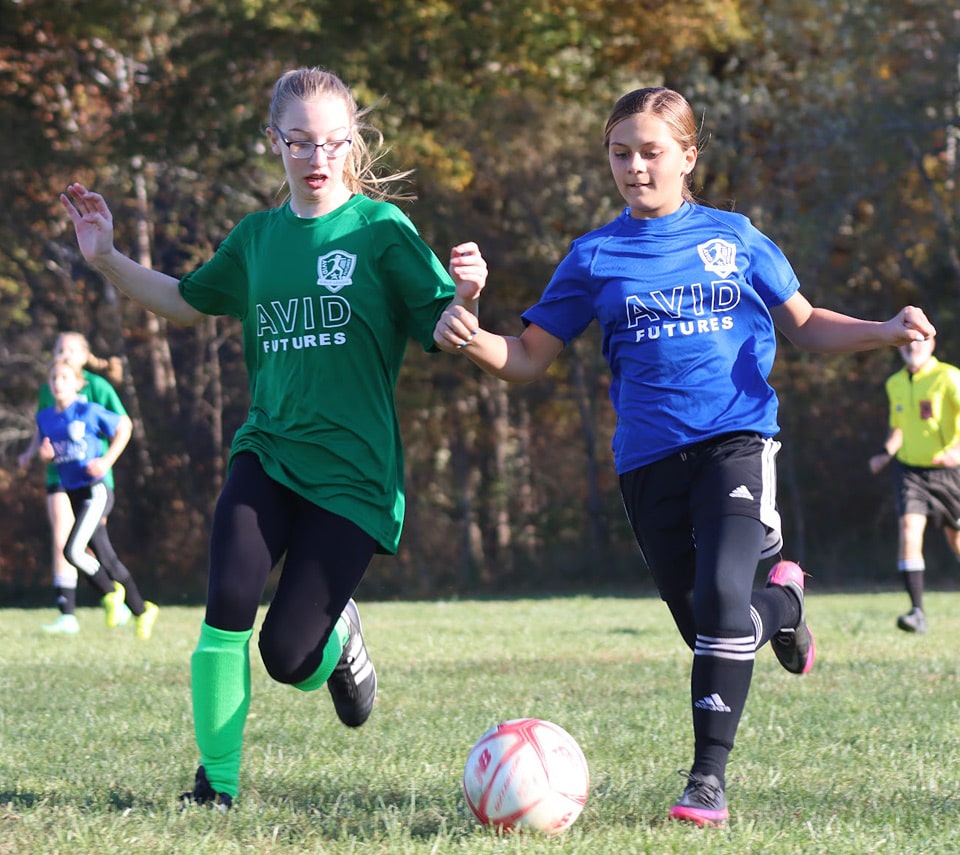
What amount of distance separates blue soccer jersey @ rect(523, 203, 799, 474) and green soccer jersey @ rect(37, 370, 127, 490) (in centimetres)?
753

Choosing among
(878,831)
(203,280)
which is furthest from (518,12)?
(878,831)

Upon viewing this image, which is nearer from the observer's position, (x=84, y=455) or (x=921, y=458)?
(x=921, y=458)

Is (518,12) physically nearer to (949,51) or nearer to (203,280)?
(949,51)

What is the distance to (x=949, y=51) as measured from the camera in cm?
2058

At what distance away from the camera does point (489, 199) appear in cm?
2325

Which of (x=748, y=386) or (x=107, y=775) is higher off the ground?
(x=748, y=386)

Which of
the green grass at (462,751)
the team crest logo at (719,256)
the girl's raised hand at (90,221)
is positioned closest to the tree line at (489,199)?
the green grass at (462,751)

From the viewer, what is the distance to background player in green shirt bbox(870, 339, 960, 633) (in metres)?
10.8

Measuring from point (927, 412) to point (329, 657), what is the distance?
7.22 meters

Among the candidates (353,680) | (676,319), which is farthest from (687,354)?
(353,680)

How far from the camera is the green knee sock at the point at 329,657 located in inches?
185

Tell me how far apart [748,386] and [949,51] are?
707 inches

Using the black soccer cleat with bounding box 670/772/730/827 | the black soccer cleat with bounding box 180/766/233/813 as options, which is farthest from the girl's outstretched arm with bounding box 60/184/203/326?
the black soccer cleat with bounding box 670/772/730/827

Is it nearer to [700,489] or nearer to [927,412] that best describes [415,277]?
[700,489]
